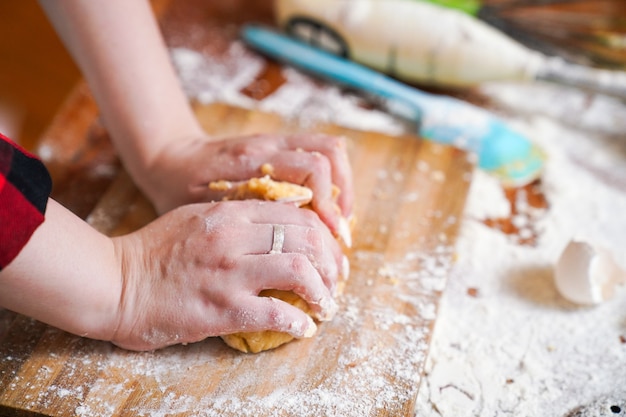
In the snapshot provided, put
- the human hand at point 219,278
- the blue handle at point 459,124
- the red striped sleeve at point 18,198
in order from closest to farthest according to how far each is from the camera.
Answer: the red striped sleeve at point 18,198 < the human hand at point 219,278 < the blue handle at point 459,124

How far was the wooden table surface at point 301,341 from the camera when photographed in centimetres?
65

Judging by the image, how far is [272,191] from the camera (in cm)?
75

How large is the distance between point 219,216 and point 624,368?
1.58 ft

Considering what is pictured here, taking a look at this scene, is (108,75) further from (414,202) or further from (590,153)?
(590,153)

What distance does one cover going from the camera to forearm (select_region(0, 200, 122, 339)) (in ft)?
1.95

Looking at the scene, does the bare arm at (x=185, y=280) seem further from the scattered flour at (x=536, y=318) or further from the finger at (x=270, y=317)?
the scattered flour at (x=536, y=318)

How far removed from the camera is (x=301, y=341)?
28.3 inches

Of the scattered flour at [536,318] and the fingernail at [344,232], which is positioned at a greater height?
the fingernail at [344,232]

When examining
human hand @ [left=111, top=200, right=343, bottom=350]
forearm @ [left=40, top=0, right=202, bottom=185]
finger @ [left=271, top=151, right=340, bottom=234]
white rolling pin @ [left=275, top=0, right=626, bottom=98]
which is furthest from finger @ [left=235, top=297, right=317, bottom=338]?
white rolling pin @ [left=275, top=0, right=626, bottom=98]

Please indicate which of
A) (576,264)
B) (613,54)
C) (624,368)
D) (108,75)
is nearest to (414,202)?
(576,264)

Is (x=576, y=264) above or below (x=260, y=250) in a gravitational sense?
below

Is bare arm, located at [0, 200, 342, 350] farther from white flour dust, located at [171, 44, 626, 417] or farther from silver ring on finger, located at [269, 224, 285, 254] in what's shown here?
white flour dust, located at [171, 44, 626, 417]

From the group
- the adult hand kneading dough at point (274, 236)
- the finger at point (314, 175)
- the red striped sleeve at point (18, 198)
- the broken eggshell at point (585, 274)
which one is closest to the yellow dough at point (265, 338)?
the adult hand kneading dough at point (274, 236)

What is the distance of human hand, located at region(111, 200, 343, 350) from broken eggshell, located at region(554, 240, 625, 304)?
0.30 m
